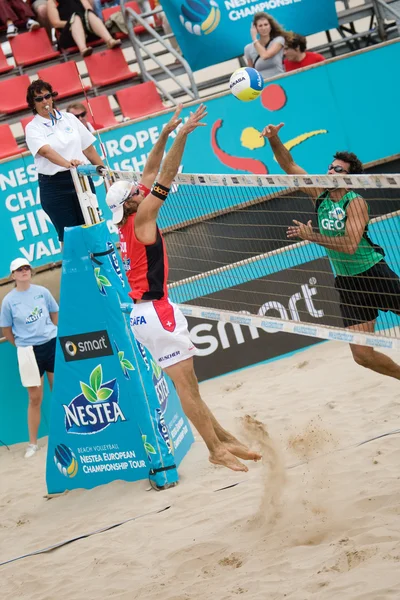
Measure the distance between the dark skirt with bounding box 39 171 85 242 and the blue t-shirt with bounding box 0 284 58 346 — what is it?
6.02ft

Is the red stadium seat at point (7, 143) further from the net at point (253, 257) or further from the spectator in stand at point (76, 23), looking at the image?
the net at point (253, 257)

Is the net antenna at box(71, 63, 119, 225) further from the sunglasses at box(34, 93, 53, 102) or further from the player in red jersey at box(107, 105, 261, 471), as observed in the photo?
the player in red jersey at box(107, 105, 261, 471)

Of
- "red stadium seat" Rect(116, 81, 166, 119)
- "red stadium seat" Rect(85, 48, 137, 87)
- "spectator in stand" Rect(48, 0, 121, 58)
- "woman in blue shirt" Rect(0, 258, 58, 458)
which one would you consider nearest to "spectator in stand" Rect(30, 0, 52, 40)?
"spectator in stand" Rect(48, 0, 121, 58)

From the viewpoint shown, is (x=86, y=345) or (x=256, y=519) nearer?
(x=256, y=519)

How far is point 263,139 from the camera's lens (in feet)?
32.9

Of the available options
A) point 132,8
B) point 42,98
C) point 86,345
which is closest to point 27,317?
point 86,345

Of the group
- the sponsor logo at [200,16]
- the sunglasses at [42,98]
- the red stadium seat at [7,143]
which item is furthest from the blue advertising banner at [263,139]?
the sunglasses at [42,98]

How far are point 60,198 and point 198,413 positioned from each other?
8.40ft

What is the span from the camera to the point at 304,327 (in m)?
6.19

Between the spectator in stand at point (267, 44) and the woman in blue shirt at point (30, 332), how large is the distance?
399 cm

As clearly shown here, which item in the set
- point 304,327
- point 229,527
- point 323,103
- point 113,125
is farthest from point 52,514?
point 323,103

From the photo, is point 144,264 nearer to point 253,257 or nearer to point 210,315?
point 210,315

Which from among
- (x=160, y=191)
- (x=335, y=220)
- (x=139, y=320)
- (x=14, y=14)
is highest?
(x=14, y=14)

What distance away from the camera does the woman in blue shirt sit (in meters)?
8.81
